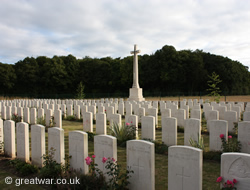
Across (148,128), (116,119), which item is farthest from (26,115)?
(148,128)

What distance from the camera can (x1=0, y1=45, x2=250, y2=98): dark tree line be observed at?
108 feet

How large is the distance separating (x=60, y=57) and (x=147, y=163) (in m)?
42.0

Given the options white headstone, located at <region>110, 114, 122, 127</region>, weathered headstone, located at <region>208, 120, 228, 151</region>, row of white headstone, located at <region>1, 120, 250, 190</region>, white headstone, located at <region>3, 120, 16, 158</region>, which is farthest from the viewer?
white headstone, located at <region>110, 114, 122, 127</region>

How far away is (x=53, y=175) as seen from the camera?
379cm

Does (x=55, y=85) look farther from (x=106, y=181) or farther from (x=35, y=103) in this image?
(x=106, y=181)

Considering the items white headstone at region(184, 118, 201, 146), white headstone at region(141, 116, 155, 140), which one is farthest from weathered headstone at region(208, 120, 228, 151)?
white headstone at region(141, 116, 155, 140)

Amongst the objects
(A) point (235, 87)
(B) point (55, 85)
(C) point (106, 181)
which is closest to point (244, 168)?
(C) point (106, 181)

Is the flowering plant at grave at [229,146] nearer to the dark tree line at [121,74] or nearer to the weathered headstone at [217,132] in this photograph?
the weathered headstone at [217,132]

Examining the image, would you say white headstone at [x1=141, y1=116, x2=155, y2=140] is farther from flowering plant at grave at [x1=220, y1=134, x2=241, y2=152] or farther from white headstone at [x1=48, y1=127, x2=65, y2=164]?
white headstone at [x1=48, y1=127, x2=65, y2=164]

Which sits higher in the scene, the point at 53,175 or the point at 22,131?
the point at 22,131

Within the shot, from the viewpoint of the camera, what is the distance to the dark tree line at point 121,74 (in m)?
32.8

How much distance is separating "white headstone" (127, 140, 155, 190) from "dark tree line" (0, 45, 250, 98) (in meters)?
26.2

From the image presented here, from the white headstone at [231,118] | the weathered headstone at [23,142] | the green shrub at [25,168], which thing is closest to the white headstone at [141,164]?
the green shrub at [25,168]

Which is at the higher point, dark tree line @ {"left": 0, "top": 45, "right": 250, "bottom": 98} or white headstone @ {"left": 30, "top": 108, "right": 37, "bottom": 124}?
dark tree line @ {"left": 0, "top": 45, "right": 250, "bottom": 98}
